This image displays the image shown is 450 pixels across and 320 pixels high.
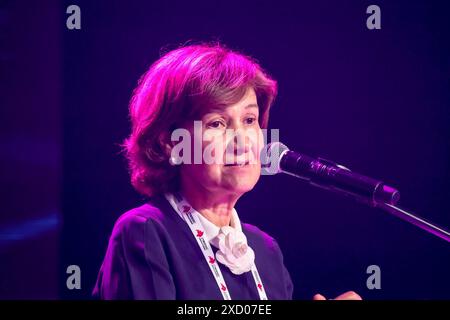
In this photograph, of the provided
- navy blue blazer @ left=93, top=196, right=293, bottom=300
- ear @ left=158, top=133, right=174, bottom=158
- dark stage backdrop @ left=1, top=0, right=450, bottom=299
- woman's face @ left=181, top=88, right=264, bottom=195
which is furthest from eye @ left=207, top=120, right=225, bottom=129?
dark stage backdrop @ left=1, top=0, right=450, bottom=299

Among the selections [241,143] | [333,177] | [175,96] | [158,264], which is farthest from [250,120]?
[158,264]

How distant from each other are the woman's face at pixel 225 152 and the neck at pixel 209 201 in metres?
0.03

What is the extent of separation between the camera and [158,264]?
1511 mm

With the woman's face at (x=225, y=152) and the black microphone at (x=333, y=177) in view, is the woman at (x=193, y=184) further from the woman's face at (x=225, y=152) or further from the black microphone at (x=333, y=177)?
the black microphone at (x=333, y=177)

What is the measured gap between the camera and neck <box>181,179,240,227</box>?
1.71 meters

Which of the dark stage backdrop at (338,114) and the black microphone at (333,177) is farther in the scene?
the dark stage backdrop at (338,114)

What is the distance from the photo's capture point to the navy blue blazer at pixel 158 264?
4.90 feet

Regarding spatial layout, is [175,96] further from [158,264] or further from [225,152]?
[158,264]

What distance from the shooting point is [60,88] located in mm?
1949

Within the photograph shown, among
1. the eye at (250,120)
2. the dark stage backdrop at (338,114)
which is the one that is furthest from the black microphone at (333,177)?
the dark stage backdrop at (338,114)

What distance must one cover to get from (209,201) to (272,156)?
255mm
